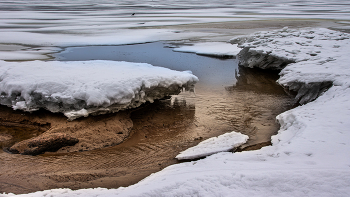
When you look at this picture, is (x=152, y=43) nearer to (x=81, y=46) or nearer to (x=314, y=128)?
(x=81, y=46)

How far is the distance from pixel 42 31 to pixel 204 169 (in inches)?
617

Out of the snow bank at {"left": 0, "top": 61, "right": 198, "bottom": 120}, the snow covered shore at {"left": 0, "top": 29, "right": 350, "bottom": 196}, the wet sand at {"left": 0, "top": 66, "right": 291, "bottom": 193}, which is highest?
the snow bank at {"left": 0, "top": 61, "right": 198, "bottom": 120}

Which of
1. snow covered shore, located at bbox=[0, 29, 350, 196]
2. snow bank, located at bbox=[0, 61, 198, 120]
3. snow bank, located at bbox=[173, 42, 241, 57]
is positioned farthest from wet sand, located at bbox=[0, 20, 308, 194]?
snow bank, located at bbox=[173, 42, 241, 57]

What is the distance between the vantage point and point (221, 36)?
49.9ft

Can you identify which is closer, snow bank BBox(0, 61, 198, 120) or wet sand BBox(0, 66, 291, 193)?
wet sand BBox(0, 66, 291, 193)

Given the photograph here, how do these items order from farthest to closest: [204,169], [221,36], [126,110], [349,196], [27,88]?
[221,36] < [126,110] < [27,88] < [204,169] < [349,196]

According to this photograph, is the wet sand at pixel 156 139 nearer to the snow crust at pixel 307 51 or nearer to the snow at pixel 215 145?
the snow at pixel 215 145

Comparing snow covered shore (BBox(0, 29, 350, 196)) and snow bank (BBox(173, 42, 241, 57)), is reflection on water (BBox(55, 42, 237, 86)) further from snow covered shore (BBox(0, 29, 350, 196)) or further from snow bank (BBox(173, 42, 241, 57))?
snow covered shore (BBox(0, 29, 350, 196))

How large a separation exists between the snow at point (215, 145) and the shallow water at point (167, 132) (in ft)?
0.64

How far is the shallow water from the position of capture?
3.93 m

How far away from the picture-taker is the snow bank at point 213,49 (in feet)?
38.3

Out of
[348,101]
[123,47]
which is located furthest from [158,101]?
[123,47]

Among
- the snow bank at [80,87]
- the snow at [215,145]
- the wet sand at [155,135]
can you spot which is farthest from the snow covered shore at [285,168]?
the snow bank at [80,87]

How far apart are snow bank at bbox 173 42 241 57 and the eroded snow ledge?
29.3 inches
